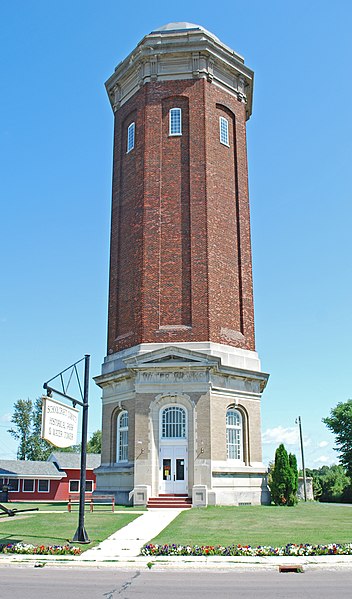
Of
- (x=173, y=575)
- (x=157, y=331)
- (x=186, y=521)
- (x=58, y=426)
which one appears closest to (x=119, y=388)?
(x=157, y=331)

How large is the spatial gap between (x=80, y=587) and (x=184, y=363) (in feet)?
67.8

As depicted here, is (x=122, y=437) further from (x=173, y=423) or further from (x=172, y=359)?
(x=172, y=359)

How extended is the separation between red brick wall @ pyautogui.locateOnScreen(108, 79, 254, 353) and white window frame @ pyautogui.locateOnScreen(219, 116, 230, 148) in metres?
0.50

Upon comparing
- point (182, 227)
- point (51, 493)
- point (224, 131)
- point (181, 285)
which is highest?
point (224, 131)

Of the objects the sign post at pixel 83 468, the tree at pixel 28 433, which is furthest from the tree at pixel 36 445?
the sign post at pixel 83 468

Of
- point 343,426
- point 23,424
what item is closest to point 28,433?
point 23,424

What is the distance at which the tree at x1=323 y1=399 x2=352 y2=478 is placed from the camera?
59650 mm

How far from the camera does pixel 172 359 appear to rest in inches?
1266

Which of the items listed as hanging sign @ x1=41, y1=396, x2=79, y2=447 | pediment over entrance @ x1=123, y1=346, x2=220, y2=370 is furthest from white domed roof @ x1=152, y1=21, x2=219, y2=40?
hanging sign @ x1=41, y1=396, x2=79, y2=447

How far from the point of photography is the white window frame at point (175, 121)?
127 ft

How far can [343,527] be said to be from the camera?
20109 millimetres

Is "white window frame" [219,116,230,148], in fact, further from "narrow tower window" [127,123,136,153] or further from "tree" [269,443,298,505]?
"tree" [269,443,298,505]

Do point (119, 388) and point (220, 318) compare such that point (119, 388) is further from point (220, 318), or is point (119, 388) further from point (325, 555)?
point (325, 555)

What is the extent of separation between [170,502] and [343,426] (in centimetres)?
3662
